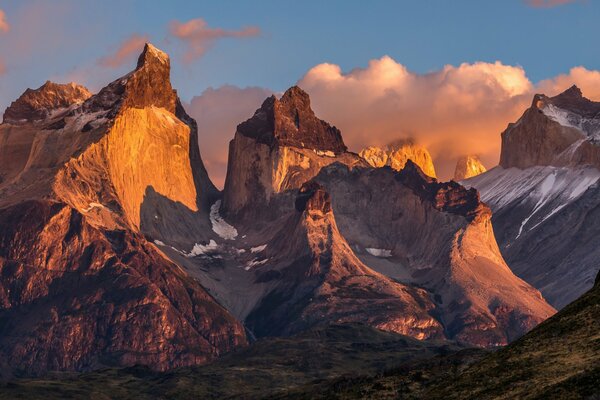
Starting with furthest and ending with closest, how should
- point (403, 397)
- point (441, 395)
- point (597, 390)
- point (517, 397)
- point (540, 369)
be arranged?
point (403, 397)
point (441, 395)
point (540, 369)
point (517, 397)
point (597, 390)

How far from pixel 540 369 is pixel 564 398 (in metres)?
17.6

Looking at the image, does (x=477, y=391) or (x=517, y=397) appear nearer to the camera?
(x=517, y=397)

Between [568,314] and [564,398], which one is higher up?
[568,314]

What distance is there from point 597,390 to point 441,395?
36.2 meters

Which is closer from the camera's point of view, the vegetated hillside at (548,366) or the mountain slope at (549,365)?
the vegetated hillside at (548,366)

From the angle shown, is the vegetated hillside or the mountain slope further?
the mountain slope

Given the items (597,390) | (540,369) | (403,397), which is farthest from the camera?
(403,397)

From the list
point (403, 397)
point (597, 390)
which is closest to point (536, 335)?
point (597, 390)

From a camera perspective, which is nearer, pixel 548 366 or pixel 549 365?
pixel 548 366

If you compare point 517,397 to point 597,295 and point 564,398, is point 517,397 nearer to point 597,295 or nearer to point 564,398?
point 564,398

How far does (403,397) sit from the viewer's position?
7840 inches

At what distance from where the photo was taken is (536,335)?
150000mm


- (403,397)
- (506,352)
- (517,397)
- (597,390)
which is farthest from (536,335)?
(403,397)

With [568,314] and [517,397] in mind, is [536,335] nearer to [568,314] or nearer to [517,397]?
[568,314]
